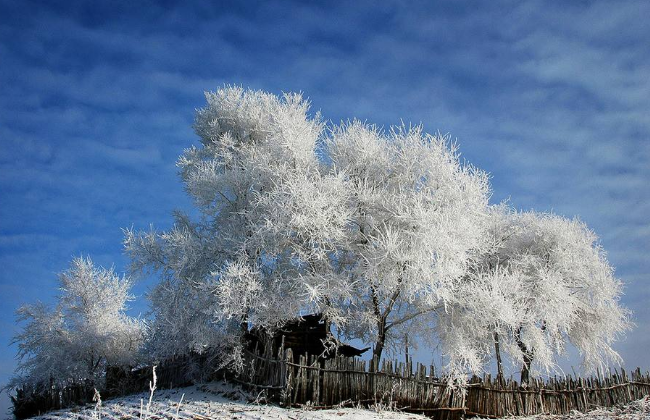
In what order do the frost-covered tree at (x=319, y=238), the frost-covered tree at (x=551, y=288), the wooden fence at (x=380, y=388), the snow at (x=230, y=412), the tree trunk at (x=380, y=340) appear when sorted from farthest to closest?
the frost-covered tree at (x=551, y=288)
the tree trunk at (x=380, y=340)
the frost-covered tree at (x=319, y=238)
the wooden fence at (x=380, y=388)
the snow at (x=230, y=412)

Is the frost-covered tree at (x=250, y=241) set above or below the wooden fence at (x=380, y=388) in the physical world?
above

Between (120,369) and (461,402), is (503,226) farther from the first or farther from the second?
(120,369)

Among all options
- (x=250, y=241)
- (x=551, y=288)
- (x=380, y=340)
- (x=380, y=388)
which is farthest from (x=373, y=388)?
(x=551, y=288)

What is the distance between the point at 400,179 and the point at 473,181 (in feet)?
9.34

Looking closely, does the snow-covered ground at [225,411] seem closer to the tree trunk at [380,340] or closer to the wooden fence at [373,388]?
the wooden fence at [373,388]

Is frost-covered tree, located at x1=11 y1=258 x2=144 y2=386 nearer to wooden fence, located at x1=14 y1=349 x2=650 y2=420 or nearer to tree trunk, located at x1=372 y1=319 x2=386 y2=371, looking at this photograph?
wooden fence, located at x1=14 y1=349 x2=650 y2=420

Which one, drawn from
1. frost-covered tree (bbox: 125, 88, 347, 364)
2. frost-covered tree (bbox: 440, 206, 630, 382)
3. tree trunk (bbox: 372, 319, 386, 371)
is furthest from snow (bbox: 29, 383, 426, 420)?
frost-covered tree (bbox: 440, 206, 630, 382)

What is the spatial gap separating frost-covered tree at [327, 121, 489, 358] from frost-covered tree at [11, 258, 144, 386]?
1185 centimetres

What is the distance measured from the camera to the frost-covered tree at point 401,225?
18516 millimetres

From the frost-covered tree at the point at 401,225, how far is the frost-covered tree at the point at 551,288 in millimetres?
4537

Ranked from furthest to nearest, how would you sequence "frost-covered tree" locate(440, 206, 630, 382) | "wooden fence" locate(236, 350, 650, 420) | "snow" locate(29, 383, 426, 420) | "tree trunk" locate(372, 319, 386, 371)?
"frost-covered tree" locate(440, 206, 630, 382) → "tree trunk" locate(372, 319, 386, 371) → "wooden fence" locate(236, 350, 650, 420) → "snow" locate(29, 383, 426, 420)

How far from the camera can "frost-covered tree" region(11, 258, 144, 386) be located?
1037 inches

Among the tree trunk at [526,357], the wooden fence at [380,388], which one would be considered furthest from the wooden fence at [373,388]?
the tree trunk at [526,357]

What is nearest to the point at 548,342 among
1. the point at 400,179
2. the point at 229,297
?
the point at 400,179
